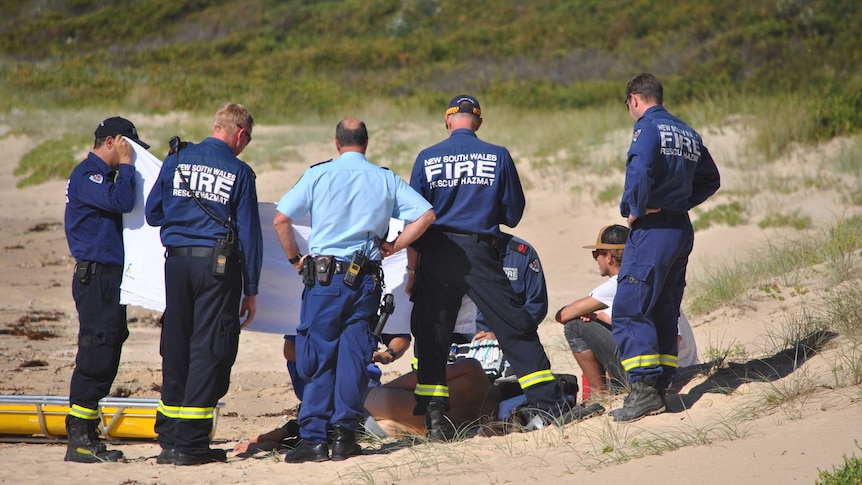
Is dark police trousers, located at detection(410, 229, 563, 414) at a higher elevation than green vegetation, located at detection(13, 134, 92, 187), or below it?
below

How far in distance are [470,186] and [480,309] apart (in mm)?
778

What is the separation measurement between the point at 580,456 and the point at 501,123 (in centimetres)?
1668

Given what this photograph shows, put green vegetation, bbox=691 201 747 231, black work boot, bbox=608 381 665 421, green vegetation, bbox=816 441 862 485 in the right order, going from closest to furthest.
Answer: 1. green vegetation, bbox=816 441 862 485
2. black work boot, bbox=608 381 665 421
3. green vegetation, bbox=691 201 747 231

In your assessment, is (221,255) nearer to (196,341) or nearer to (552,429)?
(196,341)

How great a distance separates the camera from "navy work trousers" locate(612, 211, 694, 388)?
5.48 metres

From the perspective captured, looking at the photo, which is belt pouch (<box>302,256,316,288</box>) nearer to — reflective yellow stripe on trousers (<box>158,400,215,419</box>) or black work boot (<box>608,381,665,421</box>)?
reflective yellow stripe on trousers (<box>158,400,215,419</box>)

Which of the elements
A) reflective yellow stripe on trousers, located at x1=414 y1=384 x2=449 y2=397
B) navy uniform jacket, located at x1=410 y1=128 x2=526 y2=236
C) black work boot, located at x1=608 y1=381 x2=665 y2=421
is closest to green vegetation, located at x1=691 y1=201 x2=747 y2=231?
navy uniform jacket, located at x1=410 y1=128 x2=526 y2=236

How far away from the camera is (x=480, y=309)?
5805mm

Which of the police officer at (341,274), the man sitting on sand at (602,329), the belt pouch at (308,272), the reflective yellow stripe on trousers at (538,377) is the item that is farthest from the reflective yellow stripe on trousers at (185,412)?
the man sitting on sand at (602,329)

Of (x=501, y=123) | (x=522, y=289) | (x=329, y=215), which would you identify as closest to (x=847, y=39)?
(x=501, y=123)

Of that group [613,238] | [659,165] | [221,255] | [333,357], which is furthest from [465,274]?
[221,255]

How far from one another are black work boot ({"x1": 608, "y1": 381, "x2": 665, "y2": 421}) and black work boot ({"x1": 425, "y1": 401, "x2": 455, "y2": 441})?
Answer: 102 cm

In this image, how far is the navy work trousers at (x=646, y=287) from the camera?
18.0 feet

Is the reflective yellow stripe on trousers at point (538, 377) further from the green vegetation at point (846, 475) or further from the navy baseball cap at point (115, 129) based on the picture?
the navy baseball cap at point (115, 129)
